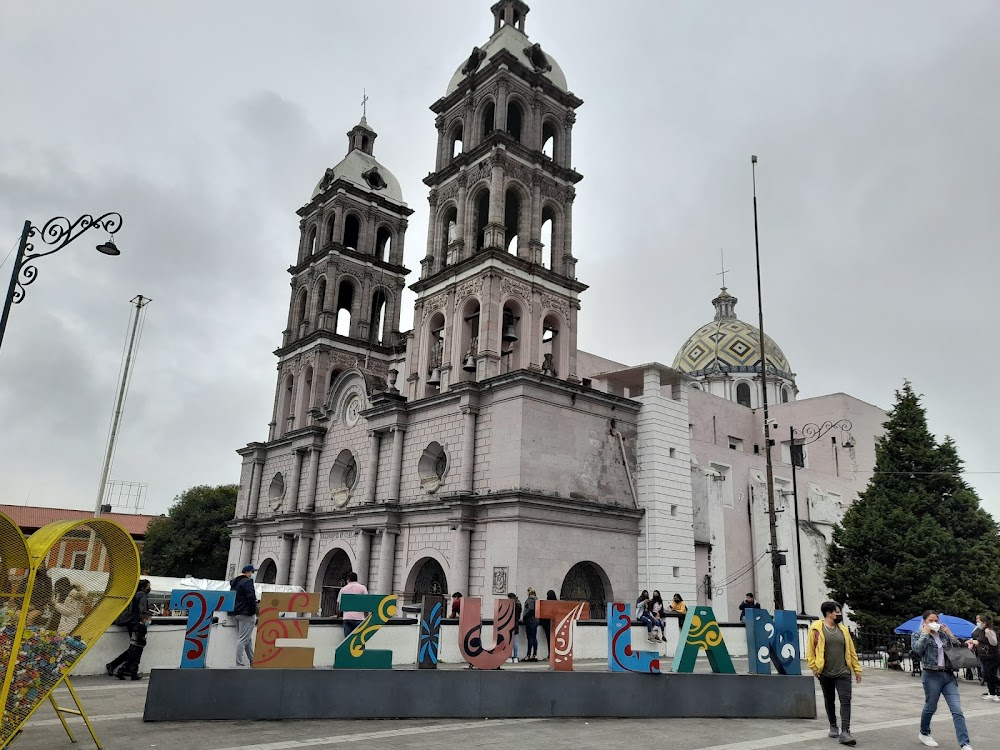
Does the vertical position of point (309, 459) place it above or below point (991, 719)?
above

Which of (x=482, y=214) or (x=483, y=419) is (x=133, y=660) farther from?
(x=482, y=214)

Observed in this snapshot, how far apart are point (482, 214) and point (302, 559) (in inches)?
687

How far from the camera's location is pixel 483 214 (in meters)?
34.0

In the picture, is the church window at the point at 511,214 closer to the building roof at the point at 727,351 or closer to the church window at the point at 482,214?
the church window at the point at 482,214

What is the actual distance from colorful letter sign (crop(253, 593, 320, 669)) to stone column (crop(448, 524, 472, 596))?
13501 millimetres

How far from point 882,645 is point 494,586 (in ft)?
46.3

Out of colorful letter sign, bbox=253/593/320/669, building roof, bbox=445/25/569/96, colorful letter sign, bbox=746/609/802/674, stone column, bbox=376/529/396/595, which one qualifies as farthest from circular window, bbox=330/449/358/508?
colorful letter sign, bbox=746/609/802/674

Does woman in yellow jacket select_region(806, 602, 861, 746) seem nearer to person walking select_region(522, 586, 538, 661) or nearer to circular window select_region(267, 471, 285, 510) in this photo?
person walking select_region(522, 586, 538, 661)

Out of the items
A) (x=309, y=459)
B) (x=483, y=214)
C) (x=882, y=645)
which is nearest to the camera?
(x=882, y=645)

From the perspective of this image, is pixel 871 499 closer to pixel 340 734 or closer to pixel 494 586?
pixel 494 586

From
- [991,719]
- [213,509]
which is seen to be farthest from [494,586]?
[213,509]

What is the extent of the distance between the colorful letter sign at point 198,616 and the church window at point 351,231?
31.7 metres

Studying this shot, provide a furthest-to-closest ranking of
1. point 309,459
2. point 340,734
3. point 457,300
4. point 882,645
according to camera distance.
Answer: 1. point 309,459
2. point 457,300
3. point 882,645
4. point 340,734

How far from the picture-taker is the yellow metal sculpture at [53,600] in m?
8.02
